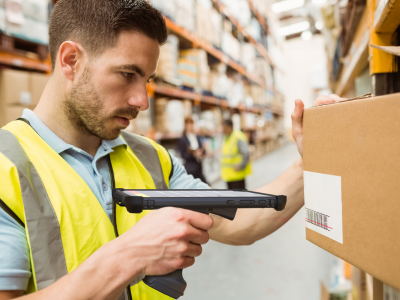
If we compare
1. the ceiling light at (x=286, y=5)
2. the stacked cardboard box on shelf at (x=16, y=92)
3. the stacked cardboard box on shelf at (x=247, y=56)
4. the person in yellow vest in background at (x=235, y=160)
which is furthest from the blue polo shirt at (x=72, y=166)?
the ceiling light at (x=286, y=5)

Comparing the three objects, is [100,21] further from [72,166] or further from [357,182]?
[357,182]

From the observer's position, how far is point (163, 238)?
64 centimetres

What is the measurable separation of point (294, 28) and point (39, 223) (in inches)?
688

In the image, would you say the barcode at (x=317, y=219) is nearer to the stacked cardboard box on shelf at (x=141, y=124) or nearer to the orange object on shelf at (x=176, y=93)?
the stacked cardboard box on shelf at (x=141, y=124)

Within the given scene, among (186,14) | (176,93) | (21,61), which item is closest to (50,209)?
(21,61)

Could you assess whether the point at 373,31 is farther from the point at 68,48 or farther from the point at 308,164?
the point at 68,48

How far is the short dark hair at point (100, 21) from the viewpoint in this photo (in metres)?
0.92

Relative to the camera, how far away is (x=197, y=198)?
2.07 ft

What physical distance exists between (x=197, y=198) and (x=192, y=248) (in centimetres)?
13

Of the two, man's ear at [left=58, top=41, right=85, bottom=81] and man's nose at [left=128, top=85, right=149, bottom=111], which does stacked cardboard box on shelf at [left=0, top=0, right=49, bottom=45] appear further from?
man's nose at [left=128, top=85, right=149, bottom=111]

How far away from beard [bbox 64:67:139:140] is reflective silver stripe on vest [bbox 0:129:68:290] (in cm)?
22

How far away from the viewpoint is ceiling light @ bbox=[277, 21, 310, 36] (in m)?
15.6

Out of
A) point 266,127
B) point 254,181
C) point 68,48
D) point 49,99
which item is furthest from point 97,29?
point 266,127

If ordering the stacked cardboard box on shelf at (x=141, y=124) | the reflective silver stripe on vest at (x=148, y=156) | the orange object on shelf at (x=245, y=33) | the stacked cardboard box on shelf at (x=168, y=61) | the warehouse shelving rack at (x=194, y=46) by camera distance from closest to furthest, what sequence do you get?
the reflective silver stripe on vest at (x=148, y=156) → the warehouse shelving rack at (x=194, y=46) → the stacked cardboard box on shelf at (x=141, y=124) → the stacked cardboard box on shelf at (x=168, y=61) → the orange object on shelf at (x=245, y=33)
